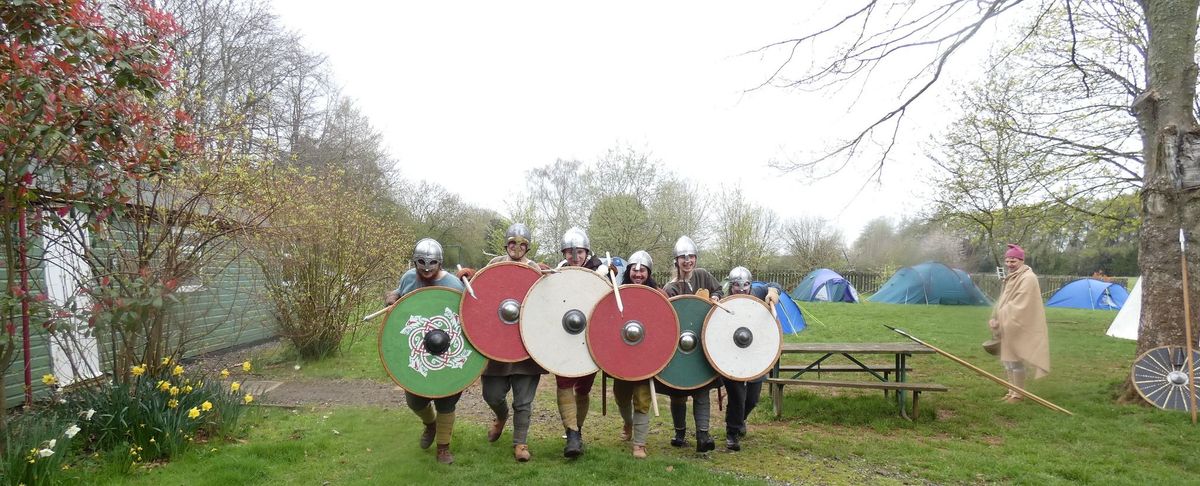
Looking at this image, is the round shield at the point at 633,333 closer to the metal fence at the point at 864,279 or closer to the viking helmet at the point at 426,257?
the viking helmet at the point at 426,257

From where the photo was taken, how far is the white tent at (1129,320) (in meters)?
10.9

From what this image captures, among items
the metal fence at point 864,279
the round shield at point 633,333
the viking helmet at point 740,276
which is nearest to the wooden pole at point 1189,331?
the viking helmet at point 740,276

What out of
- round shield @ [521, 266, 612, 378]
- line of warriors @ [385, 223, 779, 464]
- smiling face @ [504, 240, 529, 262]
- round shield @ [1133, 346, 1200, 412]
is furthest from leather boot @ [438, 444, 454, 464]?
round shield @ [1133, 346, 1200, 412]

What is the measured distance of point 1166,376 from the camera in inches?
218

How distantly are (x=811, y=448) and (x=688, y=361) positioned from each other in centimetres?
141

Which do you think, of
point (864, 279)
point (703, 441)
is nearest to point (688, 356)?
point (703, 441)

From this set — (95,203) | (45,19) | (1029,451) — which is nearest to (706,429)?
(1029,451)

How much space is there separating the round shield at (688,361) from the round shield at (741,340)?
0.26ft

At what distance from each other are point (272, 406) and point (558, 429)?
294 cm

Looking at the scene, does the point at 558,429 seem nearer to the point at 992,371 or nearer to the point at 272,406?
the point at 272,406

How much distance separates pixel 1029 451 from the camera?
4.62 meters

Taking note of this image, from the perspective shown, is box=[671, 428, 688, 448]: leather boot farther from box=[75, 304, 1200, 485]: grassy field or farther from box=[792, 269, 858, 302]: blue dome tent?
box=[792, 269, 858, 302]: blue dome tent

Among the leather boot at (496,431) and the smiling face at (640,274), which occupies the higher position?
the smiling face at (640,274)

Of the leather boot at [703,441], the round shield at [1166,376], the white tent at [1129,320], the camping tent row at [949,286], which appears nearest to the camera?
the leather boot at [703,441]
